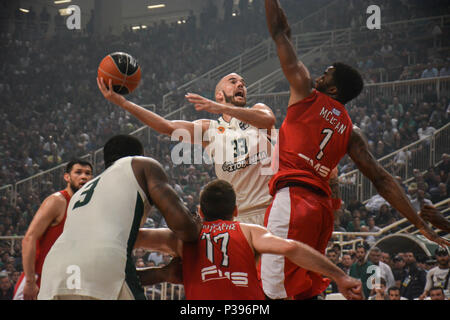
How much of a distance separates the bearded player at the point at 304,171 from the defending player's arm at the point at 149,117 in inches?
42.8

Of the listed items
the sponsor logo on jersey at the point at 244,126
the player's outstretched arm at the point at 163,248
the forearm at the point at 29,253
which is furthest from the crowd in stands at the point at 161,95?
the player's outstretched arm at the point at 163,248

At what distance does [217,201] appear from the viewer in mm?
2949

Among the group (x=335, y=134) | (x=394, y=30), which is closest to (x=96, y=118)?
(x=394, y=30)

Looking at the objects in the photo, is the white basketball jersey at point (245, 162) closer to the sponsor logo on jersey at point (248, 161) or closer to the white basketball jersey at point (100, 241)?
the sponsor logo on jersey at point (248, 161)

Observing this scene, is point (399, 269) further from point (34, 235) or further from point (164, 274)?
point (164, 274)

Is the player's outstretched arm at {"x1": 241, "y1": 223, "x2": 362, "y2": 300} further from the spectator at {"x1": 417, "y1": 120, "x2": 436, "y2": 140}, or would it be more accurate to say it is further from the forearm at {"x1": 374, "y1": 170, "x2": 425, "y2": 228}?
the spectator at {"x1": 417, "y1": 120, "x2": 436, "y2": 140}

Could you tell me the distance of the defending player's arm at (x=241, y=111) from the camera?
12.1 feet

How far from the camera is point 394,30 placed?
55.6 ft

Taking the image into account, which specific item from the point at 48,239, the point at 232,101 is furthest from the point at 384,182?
the point at 48,239

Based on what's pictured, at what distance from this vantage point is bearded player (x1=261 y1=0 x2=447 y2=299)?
10.8 ft

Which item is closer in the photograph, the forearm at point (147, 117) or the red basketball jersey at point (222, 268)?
the red basketball jersey at point (222, 268)

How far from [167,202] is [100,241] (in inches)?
15.3

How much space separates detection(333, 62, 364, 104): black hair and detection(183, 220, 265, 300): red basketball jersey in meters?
1.36

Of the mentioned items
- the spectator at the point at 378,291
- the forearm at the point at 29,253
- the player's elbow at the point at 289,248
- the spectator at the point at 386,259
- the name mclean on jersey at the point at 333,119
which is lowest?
the spectator at the point at 378,291
